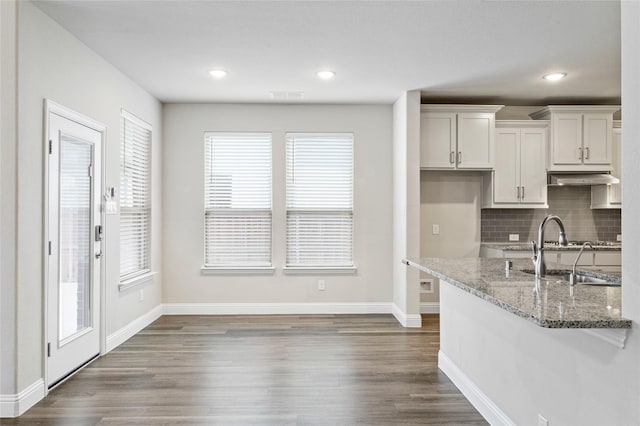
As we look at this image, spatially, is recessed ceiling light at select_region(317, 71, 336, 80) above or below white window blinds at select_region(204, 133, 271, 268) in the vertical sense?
above

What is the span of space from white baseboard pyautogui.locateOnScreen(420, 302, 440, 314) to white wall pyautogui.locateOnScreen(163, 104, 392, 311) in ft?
1.53

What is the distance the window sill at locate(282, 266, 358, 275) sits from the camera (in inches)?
234

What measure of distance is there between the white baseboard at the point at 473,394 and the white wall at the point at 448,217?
227cm

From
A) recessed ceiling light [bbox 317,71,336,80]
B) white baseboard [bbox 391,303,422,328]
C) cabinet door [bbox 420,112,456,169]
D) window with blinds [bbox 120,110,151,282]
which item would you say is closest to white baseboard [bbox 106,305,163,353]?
window with blinds [bbox 120,110,151,282]

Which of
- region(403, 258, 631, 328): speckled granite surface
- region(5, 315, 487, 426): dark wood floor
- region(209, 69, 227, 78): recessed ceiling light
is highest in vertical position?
region(209, 69, 227, 78): recessed ceiling light

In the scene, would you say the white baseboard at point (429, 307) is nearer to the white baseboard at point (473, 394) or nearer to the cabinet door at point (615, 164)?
the white baseboard at point (473, 394)

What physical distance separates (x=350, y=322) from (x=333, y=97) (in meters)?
2.67

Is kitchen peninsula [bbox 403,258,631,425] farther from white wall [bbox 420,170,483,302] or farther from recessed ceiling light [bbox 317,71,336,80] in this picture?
white wall [bbox 420,170,483,302]

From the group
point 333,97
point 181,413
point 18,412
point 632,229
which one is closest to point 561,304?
point 632,229

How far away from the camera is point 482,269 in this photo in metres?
3.05

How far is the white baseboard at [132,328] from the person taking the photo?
14.5ft

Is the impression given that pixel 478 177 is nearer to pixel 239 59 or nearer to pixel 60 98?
pixel 239 59

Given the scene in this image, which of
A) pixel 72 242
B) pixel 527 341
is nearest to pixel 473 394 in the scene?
pixel 527 341
